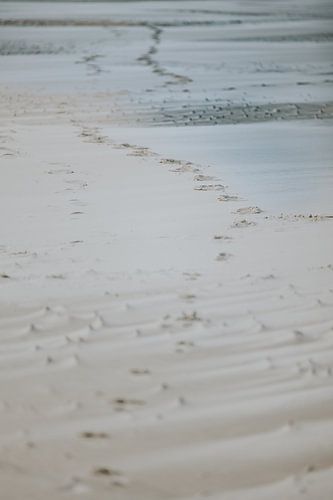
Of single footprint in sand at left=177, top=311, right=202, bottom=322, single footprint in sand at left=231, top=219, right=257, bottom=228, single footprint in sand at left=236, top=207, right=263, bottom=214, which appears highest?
single footprint in sand at left=236, top=207, right=263, bottom=214

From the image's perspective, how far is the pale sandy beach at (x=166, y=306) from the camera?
305 centimetres

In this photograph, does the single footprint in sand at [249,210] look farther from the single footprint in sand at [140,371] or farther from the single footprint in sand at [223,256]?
the single footprint in sand at [140,371]

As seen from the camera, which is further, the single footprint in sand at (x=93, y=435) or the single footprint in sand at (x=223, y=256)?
the single footprint in sand at (x=223, y=256)

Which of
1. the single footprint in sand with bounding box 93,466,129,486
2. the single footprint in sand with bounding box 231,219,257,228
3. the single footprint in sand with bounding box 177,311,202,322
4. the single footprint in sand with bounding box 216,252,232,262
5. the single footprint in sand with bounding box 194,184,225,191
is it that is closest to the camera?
the single footprint in sand with bounding box 93,466,129,486

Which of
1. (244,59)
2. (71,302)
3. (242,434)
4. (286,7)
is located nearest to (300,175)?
(71,302)

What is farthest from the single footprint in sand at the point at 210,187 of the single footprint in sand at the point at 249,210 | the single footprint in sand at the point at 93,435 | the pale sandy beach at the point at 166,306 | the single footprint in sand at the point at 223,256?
the single footprint in sand at the point at 93,435

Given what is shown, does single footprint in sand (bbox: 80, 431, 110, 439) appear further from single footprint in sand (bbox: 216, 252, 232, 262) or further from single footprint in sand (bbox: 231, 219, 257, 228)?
single footprint in sand (bbox: 231, 219, 257, 228)

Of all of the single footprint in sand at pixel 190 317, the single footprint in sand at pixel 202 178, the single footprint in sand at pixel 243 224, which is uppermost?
the single footprint in sand at pixel 202 178

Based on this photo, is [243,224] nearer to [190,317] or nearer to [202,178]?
[202,178]

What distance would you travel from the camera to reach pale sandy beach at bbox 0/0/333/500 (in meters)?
3.05

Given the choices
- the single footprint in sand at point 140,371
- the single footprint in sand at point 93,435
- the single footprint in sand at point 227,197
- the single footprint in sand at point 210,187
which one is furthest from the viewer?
the single footprint in sand at point 210,187

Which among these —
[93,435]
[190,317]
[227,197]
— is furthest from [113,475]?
[227,197]

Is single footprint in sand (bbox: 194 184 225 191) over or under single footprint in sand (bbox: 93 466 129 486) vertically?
over

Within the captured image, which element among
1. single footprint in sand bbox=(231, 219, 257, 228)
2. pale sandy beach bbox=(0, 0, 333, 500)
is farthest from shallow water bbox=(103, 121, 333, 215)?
single footprint in sand bbox=(231, 219, 257, 228)
